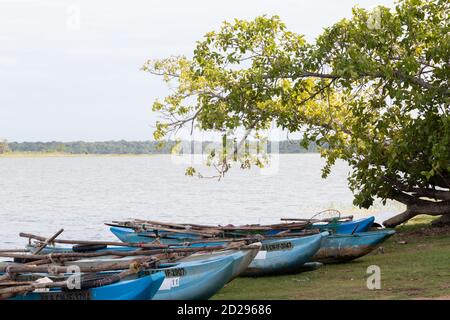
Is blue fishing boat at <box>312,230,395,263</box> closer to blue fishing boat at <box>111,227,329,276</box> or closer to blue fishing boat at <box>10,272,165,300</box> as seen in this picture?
blue fishing boat at <box>111,227,329,276</box>

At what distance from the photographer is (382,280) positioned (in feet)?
50.6

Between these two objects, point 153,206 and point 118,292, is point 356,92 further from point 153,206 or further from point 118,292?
point 153,206

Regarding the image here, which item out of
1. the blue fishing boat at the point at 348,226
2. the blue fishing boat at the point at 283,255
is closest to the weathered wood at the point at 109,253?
the blue fishing boat at the point at 283,255

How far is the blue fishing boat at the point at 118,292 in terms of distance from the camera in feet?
39.6

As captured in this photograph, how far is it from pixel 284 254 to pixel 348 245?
6.85 feet

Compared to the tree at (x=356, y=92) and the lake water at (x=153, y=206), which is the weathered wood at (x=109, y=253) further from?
the lake water at (x=153, y=206)

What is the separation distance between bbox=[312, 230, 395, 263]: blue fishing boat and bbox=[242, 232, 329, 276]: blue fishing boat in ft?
4.85

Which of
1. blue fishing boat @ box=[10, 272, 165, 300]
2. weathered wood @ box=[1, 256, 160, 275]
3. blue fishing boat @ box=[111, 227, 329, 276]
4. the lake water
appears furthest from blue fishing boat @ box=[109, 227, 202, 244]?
the lake water

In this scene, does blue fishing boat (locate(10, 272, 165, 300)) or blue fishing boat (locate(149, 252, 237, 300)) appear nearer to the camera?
blue fishing boat (locate(10, 272, 165, 300))

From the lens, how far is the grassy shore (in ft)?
46.2

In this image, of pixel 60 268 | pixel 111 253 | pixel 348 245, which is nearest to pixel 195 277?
pixel 60 268

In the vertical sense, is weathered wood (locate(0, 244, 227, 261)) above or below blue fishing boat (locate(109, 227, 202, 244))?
above
